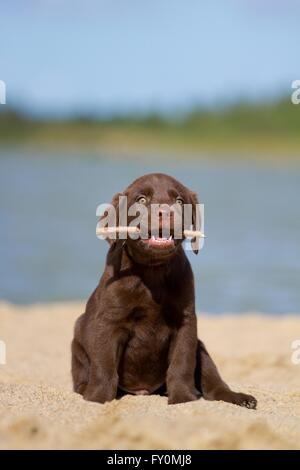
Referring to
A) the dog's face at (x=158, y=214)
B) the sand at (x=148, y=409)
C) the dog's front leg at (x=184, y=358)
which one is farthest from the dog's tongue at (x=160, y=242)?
the sand at (x=148, y=409)

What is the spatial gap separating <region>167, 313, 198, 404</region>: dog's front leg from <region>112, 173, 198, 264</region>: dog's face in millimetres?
443

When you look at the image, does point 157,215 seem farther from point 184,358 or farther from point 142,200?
point 184,358

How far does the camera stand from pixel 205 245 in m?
17.7

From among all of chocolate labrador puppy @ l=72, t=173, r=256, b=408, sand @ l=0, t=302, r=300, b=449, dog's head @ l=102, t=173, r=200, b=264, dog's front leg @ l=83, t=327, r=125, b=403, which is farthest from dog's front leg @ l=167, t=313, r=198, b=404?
dog's head @ l=102, t=173, r=200, b=264

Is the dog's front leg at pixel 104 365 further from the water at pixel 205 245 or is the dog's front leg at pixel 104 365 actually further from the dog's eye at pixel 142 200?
the water at pixel 205 245

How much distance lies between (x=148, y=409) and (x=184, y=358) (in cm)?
53

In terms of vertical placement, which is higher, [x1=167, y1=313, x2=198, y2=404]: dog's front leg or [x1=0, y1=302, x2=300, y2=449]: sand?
[x1=167, y1=313, x2=198, y2=404]: dog's front leg

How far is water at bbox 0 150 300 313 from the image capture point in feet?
47.0

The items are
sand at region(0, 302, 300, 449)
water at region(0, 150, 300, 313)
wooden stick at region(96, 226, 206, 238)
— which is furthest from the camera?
water at region(0, 150, 300, 313)

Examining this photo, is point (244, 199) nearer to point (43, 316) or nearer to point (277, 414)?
point (43, 316)

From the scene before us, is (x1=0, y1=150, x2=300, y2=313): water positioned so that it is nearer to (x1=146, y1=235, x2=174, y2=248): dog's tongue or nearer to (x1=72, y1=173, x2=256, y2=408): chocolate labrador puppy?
(x1=72, y1=173, x2=256, y2=408): chocolate labrador puppy

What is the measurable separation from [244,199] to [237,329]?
1824cm

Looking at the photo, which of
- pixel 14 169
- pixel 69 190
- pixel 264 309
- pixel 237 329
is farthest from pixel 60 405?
pixel 14 169

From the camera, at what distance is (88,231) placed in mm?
20141
